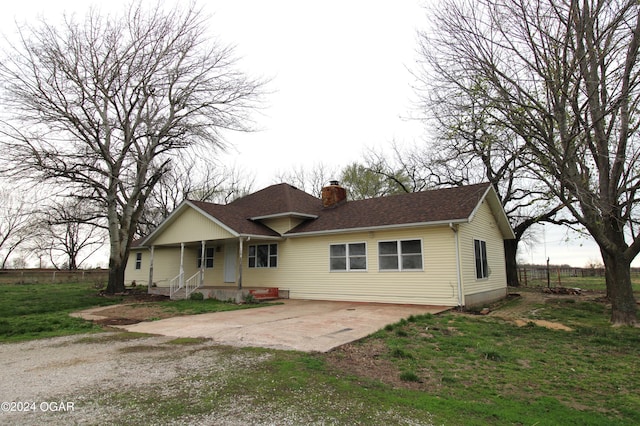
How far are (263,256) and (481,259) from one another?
9.84 meters

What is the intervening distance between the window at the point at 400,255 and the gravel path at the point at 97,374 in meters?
8.31

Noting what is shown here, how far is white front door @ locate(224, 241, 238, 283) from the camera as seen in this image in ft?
62.1

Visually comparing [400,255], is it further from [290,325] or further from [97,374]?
[97,374]

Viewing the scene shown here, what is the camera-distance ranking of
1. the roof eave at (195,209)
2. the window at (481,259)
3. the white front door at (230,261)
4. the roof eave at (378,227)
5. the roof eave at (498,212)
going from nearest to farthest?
the roof eave at (378,227) < the window at (481,259) < the roof eave at (498,212) < the roof eave at (195,209) < the white front door at (230,261)

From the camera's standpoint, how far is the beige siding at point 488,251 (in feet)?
42.1

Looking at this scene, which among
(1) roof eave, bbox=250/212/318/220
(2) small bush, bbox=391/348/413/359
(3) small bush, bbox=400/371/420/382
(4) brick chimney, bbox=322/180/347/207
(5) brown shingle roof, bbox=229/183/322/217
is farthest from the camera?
(4) brick chimney, bbox=322/180/347/207

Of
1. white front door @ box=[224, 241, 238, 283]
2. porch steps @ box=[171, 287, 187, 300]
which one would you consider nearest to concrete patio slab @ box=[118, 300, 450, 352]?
porch steps @ box=[171, 287, 187, 300]

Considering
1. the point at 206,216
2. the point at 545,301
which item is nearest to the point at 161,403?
the point at 206,216

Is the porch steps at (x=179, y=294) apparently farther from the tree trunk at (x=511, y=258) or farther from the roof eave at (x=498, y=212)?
the tree trunk at (x=511, y=258)

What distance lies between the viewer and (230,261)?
1920cm

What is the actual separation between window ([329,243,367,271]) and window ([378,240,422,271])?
0.80 m

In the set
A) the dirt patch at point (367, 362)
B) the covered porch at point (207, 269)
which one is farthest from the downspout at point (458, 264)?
the covered porch at point (207, 269)

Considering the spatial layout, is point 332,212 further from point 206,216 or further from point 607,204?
point 607,204

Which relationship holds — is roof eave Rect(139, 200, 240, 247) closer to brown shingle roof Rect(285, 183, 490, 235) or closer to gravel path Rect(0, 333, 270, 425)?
brown shingle roof Rect(285, 183, 490, 235)
